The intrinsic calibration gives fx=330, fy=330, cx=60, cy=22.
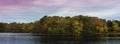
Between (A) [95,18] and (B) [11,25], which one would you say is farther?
(B) [11,25]

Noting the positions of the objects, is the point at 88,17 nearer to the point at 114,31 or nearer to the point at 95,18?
the point at 95,18

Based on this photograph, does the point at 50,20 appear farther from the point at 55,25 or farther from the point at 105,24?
the point at 105,24

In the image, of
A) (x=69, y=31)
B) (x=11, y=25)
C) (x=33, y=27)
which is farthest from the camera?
(x=11, y=25)

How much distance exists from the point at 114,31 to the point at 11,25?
126ft

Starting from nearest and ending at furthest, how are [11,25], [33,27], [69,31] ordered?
[69,31]
[33,27]
[11,25]

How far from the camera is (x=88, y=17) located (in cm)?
9544

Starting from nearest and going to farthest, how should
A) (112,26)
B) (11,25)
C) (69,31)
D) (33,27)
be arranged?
1. (69,31)
2. (112,26)
3. (33,27)
4. (11,25)

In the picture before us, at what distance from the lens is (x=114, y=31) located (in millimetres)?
95375

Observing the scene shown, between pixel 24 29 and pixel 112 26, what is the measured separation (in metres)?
31.4

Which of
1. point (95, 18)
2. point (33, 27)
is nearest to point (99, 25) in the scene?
point (95, 18)

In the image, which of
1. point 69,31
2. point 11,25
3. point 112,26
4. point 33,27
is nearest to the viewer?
point 69,31

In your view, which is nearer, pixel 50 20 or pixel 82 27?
pixel 82 27

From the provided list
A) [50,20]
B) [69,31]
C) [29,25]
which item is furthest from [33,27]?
[69,31]

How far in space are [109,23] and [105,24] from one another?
2.61 meters
